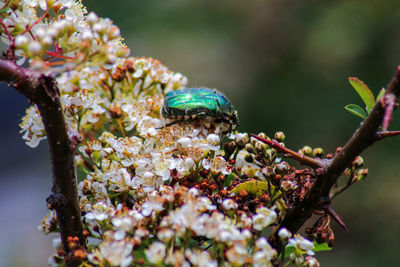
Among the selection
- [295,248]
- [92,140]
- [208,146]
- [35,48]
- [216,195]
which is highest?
[92,140]

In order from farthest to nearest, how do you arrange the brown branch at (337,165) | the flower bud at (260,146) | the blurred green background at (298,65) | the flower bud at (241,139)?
the blurred green background at (298,65), the flower bud at (241,139), the flower bud at (260,146), the brown branch at (337,165)

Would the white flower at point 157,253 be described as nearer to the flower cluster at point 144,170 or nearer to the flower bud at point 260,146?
the flower cluster at point 144,170

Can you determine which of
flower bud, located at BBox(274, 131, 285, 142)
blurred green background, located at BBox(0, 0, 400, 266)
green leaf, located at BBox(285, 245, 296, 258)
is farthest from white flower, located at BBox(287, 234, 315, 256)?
blurred green background, located at BBox(0, 0, 400, 266)

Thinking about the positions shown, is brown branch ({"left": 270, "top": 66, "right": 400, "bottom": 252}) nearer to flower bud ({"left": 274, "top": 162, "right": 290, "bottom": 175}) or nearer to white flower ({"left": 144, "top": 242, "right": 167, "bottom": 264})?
flower bud ({"left": 274, "top": 162, "right": 290, "bottom": 175})

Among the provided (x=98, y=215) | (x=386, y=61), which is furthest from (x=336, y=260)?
(x=98, y=215)

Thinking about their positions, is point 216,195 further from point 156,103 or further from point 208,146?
point 156,103

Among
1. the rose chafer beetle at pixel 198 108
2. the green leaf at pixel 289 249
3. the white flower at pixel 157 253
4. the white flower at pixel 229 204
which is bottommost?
the green leaf at pixel 289 249

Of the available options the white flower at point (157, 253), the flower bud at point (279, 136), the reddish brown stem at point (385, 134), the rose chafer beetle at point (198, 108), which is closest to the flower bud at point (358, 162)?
the reddish brown stem at point (385, 134)

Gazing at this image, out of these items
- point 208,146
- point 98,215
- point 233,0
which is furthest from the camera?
point 233,0
